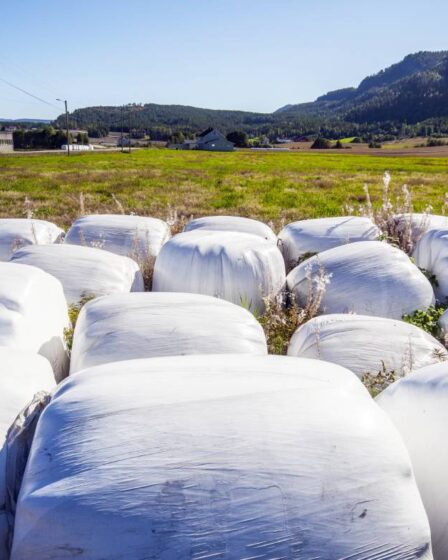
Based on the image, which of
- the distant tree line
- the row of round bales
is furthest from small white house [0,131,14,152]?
the row of round bales

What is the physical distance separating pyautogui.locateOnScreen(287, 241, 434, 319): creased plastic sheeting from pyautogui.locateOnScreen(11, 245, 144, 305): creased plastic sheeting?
1.44 m

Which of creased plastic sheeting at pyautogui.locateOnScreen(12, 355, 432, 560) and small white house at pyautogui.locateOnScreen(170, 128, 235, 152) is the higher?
small white house at pyautogui.locateOnScreen(170, 128, 235, 152)

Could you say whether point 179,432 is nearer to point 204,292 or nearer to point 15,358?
point 15,358

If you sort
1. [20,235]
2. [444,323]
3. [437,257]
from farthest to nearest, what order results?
[20,235]
[437,257]
[444,323]

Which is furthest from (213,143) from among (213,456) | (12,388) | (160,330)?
(213,456)

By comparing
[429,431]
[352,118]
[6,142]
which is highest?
[352,118]

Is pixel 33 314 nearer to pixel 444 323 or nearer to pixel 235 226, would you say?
pixel 444 323

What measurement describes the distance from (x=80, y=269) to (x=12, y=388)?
2012mm

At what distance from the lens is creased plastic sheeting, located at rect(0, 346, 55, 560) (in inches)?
66.3

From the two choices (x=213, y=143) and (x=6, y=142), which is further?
(x=213, y=143)

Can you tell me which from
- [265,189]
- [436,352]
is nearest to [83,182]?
[265,189]

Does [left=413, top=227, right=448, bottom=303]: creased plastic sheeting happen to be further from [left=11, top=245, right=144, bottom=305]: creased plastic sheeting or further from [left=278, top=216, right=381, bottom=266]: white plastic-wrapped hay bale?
[left=11, top=245, right=144, bottom=305]: creased plastic sheeting

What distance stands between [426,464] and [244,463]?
70 centimetres

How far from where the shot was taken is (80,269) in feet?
13.2
